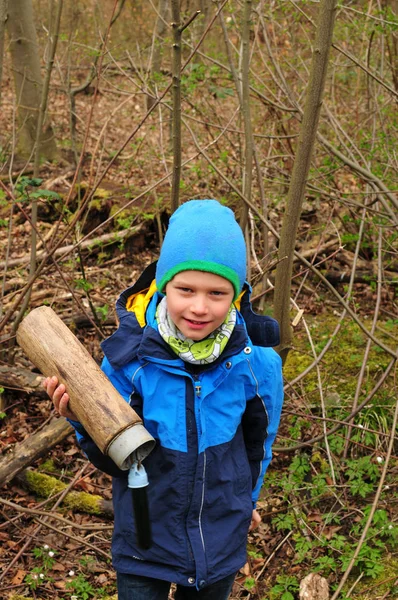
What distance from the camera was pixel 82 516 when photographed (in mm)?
3938

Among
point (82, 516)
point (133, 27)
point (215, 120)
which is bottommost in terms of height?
point (82, 516)

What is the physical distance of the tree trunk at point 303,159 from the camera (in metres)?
2.72

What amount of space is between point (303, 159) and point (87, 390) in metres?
1.48

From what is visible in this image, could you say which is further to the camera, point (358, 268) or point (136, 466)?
point (358, 268)

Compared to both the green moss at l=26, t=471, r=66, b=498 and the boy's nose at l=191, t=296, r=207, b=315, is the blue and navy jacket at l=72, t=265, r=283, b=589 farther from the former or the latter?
the green moss at l=26, t=471, r=66, b=498

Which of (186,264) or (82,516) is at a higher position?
(186,264)

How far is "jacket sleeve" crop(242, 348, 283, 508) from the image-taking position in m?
2.43

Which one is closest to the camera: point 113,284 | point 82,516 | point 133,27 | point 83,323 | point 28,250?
point 82,516

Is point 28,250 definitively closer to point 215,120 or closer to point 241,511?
point 215,120

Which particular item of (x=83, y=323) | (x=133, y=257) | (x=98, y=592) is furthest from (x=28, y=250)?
(x=98, y=592)

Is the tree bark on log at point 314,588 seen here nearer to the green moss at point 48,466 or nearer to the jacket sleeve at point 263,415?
the jacket sleeve at point 263,415

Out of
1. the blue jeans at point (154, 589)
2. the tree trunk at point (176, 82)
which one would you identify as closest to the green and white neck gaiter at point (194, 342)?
the blue jeans at point (154, 589)

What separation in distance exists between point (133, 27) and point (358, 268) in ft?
30.6

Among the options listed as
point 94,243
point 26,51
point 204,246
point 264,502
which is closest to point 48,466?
point 264,502
